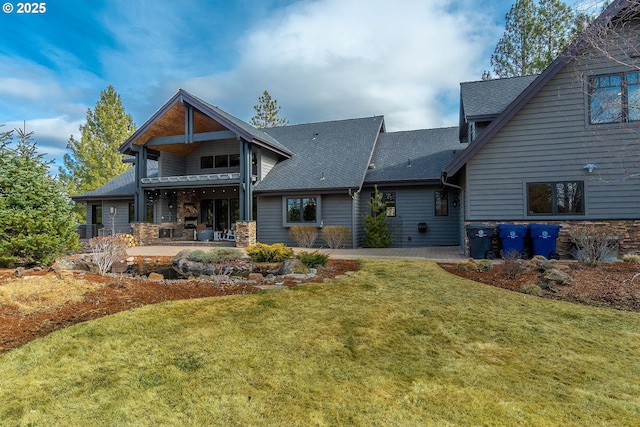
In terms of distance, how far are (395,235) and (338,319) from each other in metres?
11.2

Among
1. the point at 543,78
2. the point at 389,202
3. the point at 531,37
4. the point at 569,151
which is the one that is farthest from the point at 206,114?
the point at 531,37

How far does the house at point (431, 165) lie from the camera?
31.2 ft

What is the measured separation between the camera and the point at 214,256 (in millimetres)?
9648

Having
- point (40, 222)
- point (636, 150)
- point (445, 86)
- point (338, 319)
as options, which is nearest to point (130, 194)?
point (40, 222)

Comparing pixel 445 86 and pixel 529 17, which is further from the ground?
pixel 529 17

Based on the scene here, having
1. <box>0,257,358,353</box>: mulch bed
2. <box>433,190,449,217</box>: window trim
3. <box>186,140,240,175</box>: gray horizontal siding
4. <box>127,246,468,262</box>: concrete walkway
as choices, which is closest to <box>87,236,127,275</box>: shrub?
<box>0,257,358,353</box>: mulch bed

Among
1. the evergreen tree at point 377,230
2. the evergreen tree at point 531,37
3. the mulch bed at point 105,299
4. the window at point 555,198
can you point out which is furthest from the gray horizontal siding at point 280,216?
the evergreen tree at point 531,37

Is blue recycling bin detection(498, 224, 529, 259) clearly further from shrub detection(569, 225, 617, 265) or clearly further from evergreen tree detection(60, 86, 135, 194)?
evergreen tree detection(60, 86, 135, 194)

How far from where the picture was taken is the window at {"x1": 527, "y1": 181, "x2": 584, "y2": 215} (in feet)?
32.4

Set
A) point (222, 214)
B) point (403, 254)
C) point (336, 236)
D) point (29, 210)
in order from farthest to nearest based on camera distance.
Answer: point (222, 214) → point (336, 236) → point (403, 254) → point (29, 210)

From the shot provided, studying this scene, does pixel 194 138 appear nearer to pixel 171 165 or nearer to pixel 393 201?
pixel 171 165

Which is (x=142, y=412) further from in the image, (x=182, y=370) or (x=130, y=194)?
(x=130, y=194)

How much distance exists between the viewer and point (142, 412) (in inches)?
94.1

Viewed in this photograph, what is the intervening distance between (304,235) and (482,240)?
7.17 m
